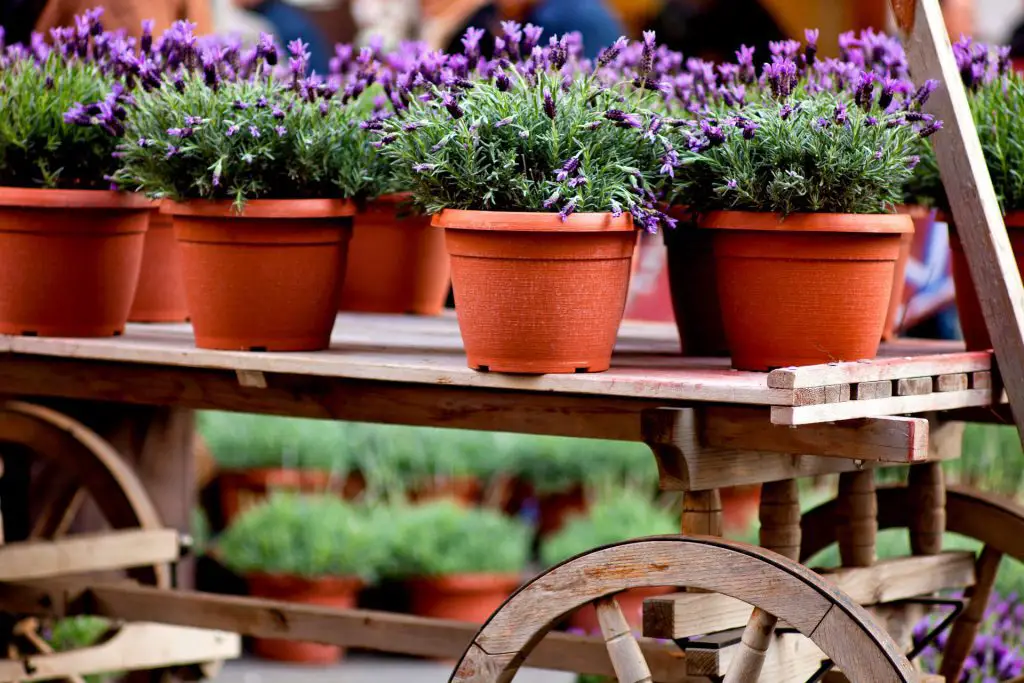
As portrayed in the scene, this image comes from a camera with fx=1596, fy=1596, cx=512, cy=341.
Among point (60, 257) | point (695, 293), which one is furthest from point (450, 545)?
point (695, 293)

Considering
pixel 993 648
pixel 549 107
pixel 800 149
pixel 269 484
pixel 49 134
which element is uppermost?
pixel 49 134

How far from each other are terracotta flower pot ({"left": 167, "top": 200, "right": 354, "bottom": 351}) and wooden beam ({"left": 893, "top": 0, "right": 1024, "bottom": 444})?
3.33 feet

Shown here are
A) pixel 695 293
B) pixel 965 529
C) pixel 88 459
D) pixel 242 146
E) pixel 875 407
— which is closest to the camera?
pixel 875 407

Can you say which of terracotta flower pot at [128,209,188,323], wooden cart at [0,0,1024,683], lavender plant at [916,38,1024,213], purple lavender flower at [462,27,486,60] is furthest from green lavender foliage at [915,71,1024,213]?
terracotta flower pot at [128,209,188,323]

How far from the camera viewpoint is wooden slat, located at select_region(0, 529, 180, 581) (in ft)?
12.3

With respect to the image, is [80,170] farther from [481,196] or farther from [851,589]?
[851,589]

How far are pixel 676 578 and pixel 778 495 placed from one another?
522 mm

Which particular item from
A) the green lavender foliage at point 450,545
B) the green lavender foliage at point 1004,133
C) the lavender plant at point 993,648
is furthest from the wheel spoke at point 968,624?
the green lavender foliage at point 450,545

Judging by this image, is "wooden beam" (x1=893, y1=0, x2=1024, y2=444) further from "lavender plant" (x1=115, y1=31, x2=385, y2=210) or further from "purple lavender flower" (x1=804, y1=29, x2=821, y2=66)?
"lavender plant" (x1=115, y1=31, x2=385, y2=210)

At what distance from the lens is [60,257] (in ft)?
9.90

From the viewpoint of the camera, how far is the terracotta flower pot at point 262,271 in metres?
2.75

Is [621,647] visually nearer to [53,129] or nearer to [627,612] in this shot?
[53,129]

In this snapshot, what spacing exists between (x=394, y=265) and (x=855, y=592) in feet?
4.25

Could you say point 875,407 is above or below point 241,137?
below
